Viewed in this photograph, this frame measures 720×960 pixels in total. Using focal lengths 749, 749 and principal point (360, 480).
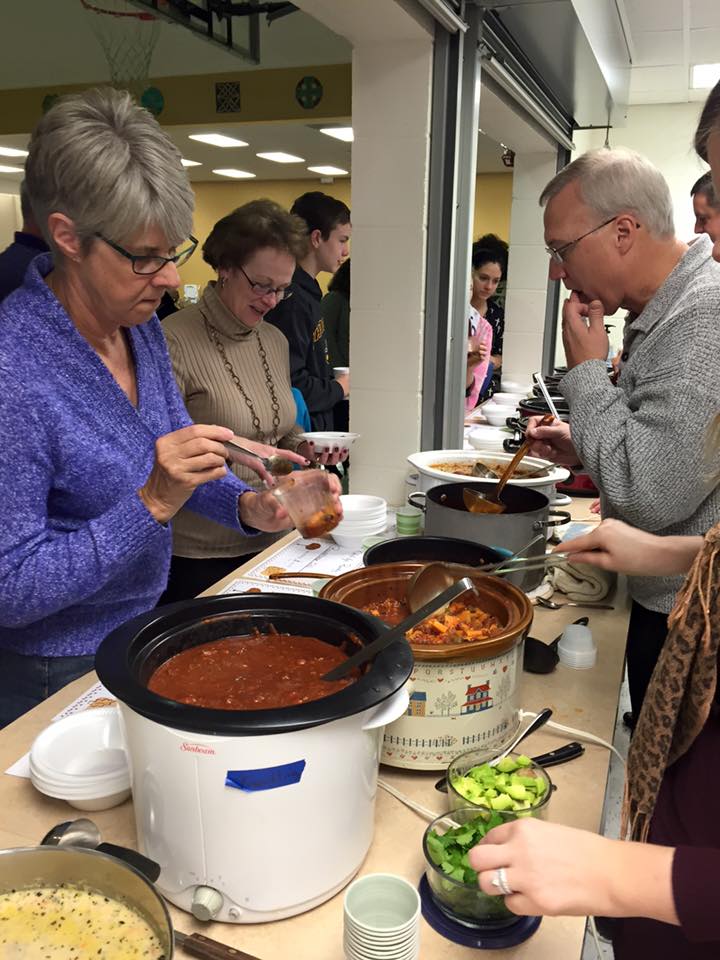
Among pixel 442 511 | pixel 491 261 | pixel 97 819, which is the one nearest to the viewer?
pixel 97 819

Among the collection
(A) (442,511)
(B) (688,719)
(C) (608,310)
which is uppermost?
(C) (608,310)

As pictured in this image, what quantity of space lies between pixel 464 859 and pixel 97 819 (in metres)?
0.48

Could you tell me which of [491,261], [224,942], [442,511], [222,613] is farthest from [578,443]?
[491,261]

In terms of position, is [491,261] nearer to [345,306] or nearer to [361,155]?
[345,306]

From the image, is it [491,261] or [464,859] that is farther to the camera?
[491,261]

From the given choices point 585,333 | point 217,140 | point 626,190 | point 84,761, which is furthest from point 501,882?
point 217,140

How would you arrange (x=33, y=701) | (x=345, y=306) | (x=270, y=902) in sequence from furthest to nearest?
(x=345, y=306)
(x=33, y=701)
(x=270, y=902)

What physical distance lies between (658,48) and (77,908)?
4872 millimetres

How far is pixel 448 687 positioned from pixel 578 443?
0.68 m

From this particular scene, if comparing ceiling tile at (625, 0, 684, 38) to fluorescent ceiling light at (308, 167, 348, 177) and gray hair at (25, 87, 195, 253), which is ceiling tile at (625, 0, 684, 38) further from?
fluorescent ceiling light at (308, 167, 348, 177)

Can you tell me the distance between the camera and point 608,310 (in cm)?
175

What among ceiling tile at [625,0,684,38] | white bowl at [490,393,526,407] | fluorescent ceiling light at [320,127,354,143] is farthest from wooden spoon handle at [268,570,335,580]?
fluorescent ceiling light at [320,127,354,143]

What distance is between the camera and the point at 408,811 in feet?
3.39

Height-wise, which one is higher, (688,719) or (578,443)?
(578,443)
